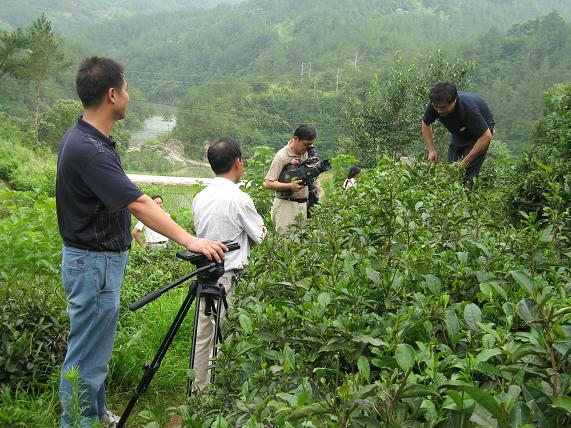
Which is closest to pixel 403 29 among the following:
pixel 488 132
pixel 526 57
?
pixel 526 57

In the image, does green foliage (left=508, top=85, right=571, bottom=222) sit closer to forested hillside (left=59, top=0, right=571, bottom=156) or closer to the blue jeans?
the blue jeans

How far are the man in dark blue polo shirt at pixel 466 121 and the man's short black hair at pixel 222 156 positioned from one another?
5.54 ft

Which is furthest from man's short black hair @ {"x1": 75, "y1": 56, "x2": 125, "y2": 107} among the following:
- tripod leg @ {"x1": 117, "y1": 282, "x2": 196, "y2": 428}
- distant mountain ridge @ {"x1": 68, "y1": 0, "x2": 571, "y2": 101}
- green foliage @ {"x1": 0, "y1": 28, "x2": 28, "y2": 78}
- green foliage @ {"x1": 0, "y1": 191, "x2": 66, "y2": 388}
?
distant mountain ridge @ {"x1": 68, "y1": 0, "x2": 571, "y2": 101}

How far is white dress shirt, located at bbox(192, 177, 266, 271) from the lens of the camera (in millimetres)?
3039

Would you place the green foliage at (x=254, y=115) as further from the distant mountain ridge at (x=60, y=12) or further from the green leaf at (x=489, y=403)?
the distant mountain ridge at (x=60, y=12)

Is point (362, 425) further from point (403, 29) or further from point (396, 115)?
point (403, 29)

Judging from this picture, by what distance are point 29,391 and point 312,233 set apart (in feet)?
6.41

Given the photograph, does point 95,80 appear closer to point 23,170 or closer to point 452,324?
point 452,324

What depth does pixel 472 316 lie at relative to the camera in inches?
54.7

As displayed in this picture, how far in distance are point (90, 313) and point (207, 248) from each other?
0.68 meters

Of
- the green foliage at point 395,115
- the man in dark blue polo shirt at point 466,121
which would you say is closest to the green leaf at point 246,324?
the man in dark blue polo shirt at point 466,121

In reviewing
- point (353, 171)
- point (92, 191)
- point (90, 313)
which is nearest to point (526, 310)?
point (92, 191)

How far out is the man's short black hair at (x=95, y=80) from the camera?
2531 mm

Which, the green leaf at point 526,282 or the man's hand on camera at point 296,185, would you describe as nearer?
the green leaf at point 526,282
